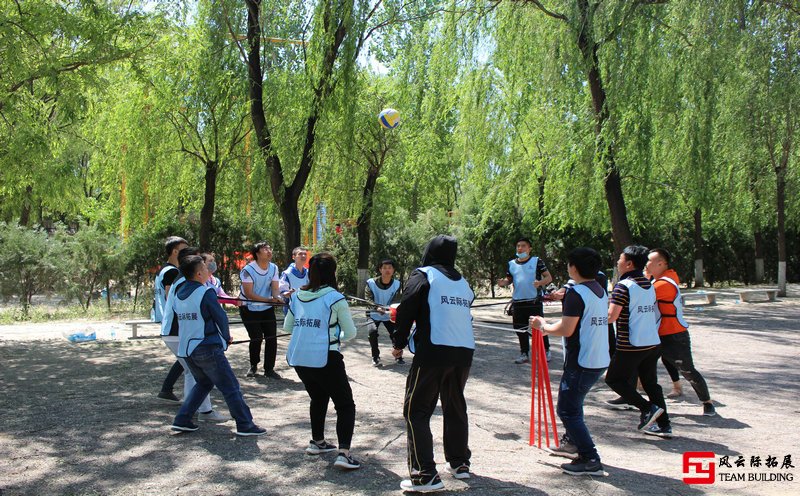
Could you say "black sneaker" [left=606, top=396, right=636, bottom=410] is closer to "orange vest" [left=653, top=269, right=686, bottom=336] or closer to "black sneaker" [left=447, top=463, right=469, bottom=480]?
"orange vest" [left=653, top=269, right=686, bottom=336]

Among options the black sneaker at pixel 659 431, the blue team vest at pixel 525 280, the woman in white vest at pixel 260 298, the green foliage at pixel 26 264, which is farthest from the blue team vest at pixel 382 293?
the green foliage at pixel 26 264

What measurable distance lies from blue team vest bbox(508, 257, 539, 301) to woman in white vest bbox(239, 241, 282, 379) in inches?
134

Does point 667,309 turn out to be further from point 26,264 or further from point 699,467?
point 26,264

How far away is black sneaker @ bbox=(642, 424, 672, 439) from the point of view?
6.10m

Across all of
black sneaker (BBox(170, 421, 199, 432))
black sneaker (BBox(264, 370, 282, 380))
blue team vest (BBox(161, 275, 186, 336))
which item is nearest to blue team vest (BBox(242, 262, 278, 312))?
black sneaker (BBox(264, 370, 282, 380))

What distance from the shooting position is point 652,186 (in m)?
15.7

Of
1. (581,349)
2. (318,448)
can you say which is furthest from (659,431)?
(318,448)

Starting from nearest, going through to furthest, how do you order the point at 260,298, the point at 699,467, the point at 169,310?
the point at 699,467 → the point at 169,310 → the point at 260,298

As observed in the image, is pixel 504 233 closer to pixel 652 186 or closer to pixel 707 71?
pixel 652 186

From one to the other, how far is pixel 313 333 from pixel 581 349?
201cm

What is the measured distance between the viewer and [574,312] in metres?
5.07

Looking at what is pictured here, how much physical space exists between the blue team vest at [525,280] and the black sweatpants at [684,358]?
2.82 metres

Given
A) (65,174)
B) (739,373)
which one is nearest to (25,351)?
(65,174)

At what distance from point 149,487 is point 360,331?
954 centimetres
